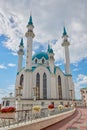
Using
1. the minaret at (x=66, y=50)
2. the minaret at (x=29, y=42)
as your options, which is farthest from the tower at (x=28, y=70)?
the minaret at (x=66, y=50)

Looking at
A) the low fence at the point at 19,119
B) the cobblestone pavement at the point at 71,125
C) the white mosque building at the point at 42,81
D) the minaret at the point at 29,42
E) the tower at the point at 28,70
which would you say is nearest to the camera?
the low fence at the point at 19,119

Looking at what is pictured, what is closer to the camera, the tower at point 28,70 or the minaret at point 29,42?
the tower at point 28,70

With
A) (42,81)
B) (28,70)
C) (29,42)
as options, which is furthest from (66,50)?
(28,70)

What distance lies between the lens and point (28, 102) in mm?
32750

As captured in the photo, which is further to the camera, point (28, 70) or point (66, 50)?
point (66, 50)

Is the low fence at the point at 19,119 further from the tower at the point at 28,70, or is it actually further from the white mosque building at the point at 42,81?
the white mosque building at the point at 42,81

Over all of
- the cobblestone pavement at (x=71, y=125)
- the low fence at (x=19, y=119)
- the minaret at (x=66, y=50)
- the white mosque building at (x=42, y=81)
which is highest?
the minaret at (x=66, y=50)

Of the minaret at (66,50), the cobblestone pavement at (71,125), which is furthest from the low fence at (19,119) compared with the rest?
the minaret at (66,50)

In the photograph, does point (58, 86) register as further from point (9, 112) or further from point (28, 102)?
point (9, 112)

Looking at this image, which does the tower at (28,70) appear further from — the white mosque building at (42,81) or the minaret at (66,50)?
the minaret at (66,50)

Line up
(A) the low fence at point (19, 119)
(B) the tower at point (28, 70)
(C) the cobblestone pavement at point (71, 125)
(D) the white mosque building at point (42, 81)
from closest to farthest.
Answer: (A) the low fence at point (19, 119)
(C) the cobblestone pavement at point (71, 125)
(B) the tower at point (28, 70)
(D) the white mosque building at point (42, 81)

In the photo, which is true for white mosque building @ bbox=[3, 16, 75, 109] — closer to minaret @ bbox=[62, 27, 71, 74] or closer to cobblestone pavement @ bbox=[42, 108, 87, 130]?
minaret @ bbox=[62, 27, 71, 74]

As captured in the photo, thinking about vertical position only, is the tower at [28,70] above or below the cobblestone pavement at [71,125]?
above

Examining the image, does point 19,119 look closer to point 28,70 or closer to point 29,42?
point 28,70
